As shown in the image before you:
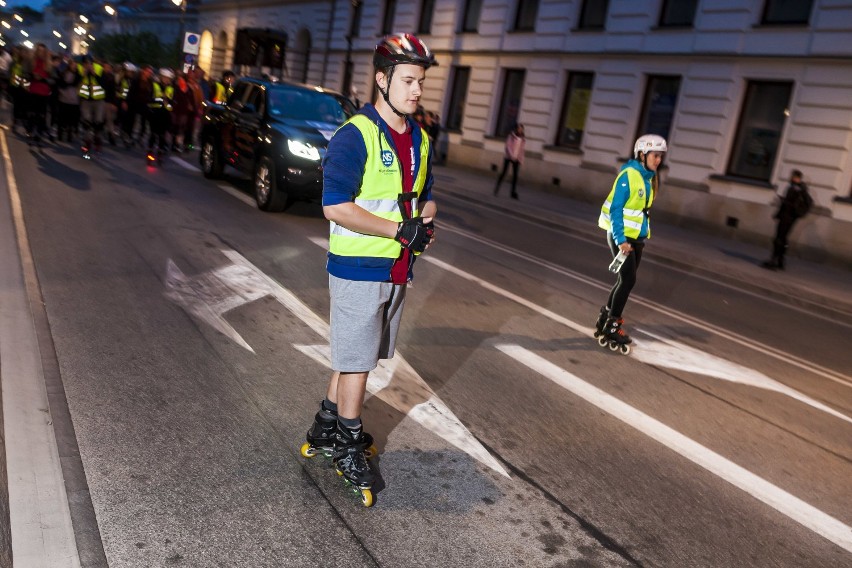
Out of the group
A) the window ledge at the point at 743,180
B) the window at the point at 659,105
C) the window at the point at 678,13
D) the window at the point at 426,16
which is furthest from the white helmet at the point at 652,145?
the window at the point at 426,16

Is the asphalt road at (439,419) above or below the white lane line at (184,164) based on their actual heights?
below

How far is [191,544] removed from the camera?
10.2ft

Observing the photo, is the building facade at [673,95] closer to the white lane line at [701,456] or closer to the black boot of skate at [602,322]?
the black boot of skate at [602,322]

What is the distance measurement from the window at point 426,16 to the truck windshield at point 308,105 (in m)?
20.2

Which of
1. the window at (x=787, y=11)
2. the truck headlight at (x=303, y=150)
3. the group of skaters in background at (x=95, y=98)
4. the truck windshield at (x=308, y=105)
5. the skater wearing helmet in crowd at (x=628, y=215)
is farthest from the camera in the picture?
the window at (x=787, y=11)

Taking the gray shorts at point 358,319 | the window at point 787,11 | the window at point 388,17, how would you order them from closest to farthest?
the gray shorts at point 358,319
the window at point 787,11
the window at point 388,17

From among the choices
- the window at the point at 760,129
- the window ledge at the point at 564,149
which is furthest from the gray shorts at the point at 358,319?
Result: the window ledge at the point at 564,149

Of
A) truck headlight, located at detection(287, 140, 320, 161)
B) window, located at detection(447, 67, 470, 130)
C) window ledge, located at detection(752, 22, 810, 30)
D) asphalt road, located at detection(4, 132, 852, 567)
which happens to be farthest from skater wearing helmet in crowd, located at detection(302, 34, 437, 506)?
window, located at detection(447, 67, 470, 130)

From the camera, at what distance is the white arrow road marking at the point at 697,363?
6.51 metres

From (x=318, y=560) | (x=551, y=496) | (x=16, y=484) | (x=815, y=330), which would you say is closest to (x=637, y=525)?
(x=551, y=496)

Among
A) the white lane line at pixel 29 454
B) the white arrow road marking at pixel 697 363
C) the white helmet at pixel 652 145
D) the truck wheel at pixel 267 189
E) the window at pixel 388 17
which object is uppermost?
the window at pixel 388 17

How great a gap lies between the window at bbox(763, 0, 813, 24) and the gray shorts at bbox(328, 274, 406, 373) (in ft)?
58.2

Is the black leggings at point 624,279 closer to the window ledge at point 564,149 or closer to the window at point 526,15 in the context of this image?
the window ledge at point 564,149

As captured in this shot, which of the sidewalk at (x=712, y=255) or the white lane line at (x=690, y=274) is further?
the sidewalk at (x=712, y=255)
